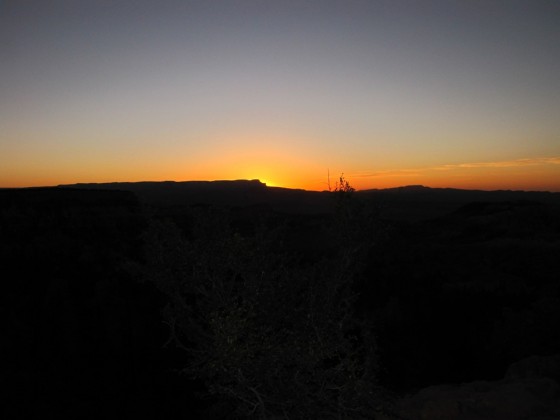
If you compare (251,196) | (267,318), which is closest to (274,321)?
(267,318)

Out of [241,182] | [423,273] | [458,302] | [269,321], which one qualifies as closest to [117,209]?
[423,273]

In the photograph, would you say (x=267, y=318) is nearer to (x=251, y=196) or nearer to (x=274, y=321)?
(x=274, y=321)

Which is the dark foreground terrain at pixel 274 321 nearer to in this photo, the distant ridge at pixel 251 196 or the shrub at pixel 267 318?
the shrub at pixel 267 318

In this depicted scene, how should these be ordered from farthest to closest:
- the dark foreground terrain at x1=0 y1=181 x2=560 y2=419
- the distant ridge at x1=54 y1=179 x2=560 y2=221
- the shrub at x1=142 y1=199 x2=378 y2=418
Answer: the distant ridge at x1=54 y1=179 x2=560 y2=221 → the dark foreground terrain at x1=0 y1=181 x2=560 y2=419 → the shrub at x1=142 y1=199 x2=378 y2=418

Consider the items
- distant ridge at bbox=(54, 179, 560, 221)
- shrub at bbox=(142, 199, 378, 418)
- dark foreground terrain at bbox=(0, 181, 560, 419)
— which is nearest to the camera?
shrub at bbox=(142, 199, 378, 418)

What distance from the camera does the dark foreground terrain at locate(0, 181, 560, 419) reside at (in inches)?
253

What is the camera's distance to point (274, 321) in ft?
22.6

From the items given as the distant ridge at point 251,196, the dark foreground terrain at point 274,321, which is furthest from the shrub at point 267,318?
the distant ridge at point 251,196

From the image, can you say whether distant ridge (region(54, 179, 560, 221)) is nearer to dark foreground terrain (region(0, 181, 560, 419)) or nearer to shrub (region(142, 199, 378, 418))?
dark foreground terrain (region(0, 181, 560, 419))

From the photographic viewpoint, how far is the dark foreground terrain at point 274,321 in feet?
21.0

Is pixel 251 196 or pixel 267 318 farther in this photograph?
pixel 251 196

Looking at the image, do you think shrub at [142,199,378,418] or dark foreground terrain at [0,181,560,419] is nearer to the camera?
shrub at [142,199,378,418]

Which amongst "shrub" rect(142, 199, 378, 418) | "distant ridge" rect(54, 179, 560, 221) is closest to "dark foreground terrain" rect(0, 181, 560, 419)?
"shrub" rect(142, 199, 378, 418)

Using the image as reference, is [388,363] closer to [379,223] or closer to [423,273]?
[379,223]
